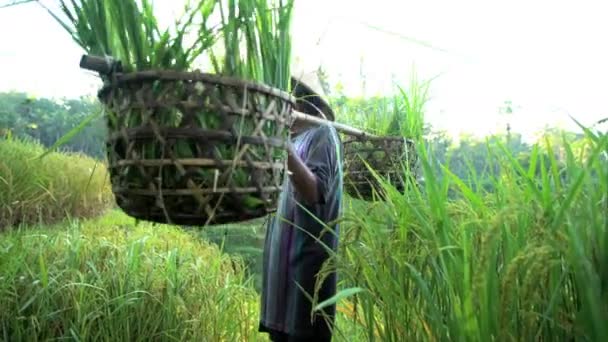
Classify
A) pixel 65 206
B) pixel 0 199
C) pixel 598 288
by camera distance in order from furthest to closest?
pixel 65 206 < pixel 0 199 < pixel 598 288

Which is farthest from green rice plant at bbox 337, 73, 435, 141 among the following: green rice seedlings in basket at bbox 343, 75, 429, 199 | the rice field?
the rice field

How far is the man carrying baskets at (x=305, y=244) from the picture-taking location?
3.56ft

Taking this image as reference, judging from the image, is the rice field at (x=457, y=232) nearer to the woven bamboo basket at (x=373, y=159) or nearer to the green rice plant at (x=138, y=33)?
the green rice plant at (x=138, y=33)

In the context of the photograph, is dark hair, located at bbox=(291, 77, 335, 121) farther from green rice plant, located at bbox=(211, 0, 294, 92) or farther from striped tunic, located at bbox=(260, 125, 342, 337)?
green rice plant, located at bbox=(211, 0, 294, 92)

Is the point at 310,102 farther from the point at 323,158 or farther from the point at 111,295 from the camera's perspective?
the point at 111,295

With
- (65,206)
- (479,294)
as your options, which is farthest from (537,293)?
(65,206)

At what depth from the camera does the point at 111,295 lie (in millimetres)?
1519

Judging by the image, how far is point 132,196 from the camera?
54cm

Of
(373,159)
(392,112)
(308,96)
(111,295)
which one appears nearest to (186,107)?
(308,96)

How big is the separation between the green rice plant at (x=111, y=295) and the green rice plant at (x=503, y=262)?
3.29 ft

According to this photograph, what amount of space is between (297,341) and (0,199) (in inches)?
69.9

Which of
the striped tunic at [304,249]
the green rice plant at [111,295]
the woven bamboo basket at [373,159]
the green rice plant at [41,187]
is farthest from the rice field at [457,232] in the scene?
the green rice plant at [41,187]

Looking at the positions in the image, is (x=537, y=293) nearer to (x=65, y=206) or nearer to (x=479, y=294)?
(x=479, y=294)

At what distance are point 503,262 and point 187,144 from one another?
0.32m
